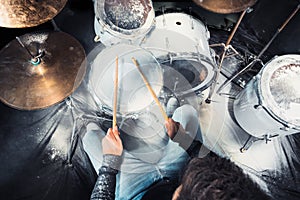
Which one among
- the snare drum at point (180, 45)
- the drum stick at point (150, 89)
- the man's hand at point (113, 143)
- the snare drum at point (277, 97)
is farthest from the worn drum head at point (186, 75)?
the man's hand at point (113, 143)

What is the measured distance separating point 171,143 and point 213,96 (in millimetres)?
536

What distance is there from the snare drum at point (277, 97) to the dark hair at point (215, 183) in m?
0.55

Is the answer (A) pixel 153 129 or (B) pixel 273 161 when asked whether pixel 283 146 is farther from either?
(A) pixel 153 129

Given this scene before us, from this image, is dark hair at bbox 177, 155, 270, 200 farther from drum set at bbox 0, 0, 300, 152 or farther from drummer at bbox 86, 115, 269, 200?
drum set at bbox 0, 0, 300, 152

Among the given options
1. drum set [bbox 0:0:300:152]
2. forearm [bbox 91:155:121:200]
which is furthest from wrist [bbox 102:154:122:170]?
drum set [bbox 0:0:300:152]

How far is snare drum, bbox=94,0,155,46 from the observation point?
4.07 feet

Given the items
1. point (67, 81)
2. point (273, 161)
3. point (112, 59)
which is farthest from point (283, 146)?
point (67, 81)

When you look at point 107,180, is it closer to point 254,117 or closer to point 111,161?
point 111,161

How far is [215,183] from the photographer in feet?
2.45

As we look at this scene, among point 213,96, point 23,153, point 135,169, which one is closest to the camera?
point 135,169

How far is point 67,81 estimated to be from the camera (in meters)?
1.14

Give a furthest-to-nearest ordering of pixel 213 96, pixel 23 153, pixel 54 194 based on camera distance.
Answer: pixel 213 96 < pixel 23 153 < pixel 54 194

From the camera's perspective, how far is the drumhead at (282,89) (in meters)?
1.25

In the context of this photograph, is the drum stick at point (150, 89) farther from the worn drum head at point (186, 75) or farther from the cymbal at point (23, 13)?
the cymbal at point (23, 13)
